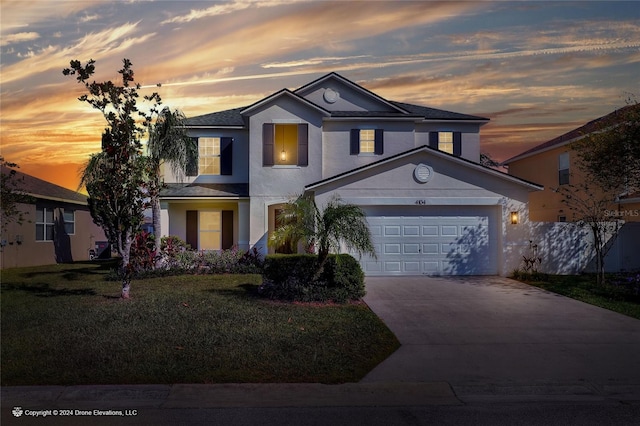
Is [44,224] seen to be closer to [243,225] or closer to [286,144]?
[243,225]

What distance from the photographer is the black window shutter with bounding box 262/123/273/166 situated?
69.2ft

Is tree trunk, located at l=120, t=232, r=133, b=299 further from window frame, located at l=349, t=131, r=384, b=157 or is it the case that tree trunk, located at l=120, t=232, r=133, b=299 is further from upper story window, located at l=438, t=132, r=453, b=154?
upper story window, located at l=438, t=132, r=453, b=154

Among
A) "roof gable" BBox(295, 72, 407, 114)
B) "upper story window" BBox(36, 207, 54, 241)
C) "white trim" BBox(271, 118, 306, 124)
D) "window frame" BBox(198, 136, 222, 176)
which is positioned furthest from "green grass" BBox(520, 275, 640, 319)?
"upper story window" BBox(36, 207, 54, 241)

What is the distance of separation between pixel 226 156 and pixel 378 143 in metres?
6.87

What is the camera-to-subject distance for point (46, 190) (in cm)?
2536

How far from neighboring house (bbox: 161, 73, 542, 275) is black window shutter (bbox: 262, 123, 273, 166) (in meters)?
0.04

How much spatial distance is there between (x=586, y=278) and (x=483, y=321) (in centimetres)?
818

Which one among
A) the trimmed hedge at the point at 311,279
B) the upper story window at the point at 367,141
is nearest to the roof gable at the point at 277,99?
the upper story window at the point at 367,141

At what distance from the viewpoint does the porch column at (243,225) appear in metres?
21.8

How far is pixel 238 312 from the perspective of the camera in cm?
1097

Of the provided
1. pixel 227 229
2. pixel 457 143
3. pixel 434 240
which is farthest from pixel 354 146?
pixel 227 229

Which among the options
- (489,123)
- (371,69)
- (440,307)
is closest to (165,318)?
(440,307)

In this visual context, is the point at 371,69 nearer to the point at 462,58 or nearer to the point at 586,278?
the point at 462,58

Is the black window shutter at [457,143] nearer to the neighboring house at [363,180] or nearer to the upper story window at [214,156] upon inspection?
the neighboring house at [363,180]
